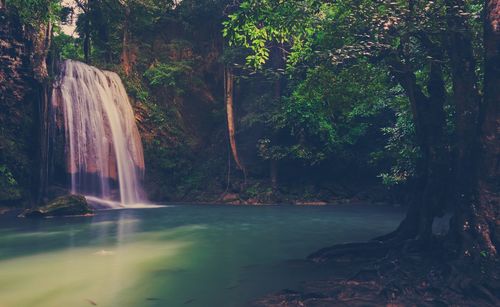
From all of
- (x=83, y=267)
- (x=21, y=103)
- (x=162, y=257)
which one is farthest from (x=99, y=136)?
(x=83, y=267)

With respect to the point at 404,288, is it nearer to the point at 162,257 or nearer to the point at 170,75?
the point at 162,257

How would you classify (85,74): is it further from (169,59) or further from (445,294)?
(445,294)

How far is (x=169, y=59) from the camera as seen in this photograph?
32.6 meters

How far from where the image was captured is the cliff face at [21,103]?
2167 cm

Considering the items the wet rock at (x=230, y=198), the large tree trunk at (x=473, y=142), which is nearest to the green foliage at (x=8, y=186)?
the wet rock at (x=230, y=198)

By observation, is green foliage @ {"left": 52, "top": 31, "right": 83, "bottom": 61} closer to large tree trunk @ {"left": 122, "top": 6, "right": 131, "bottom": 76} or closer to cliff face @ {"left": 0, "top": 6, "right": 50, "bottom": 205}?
large tree trunk @ {"left": 122, "top": 6, "right": 131, "bottom": 76}

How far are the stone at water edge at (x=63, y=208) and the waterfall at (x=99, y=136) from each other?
400 cm

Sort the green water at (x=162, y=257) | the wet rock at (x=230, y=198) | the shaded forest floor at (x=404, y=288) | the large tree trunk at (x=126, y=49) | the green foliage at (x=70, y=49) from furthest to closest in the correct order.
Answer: the green foliage at (x=70, y=49), the large tree trunk at (x=126, y=49), the wet rock at (x=230, y=198), the green water at (x=162, y=257), the shaded forest floor at (x=404, y=288)

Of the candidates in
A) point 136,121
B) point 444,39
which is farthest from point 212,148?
point 444,39

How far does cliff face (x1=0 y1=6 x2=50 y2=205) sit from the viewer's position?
853 inches

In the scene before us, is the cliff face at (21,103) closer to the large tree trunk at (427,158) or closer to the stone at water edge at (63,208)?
the stone at water edge at (63,208)

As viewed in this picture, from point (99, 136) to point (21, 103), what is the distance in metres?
4.83

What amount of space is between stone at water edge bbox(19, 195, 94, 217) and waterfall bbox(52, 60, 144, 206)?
4.00 m

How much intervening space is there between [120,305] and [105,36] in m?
29.1
